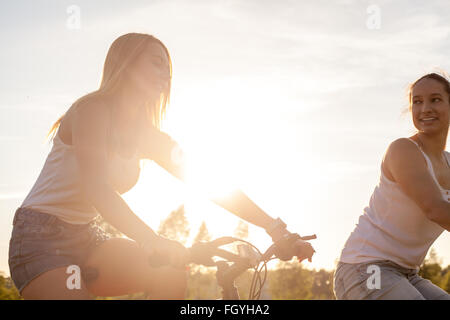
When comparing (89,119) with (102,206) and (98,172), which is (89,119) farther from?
(102,206)

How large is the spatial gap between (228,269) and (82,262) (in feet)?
3.50

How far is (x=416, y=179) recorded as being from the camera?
12.9 feet

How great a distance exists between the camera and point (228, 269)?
3281 millimetres

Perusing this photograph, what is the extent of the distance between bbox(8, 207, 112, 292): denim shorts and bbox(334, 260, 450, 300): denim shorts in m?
2.07

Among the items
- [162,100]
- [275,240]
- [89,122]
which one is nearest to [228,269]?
[275,240]

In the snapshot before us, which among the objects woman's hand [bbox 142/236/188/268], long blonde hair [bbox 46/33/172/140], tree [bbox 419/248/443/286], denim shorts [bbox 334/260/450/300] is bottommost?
tree [bbox 419/248/443/286]

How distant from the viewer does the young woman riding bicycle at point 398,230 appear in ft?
12.8

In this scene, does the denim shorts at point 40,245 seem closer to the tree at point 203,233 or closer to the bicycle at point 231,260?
the bicycle at point 231,260

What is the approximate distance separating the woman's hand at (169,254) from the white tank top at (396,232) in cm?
181

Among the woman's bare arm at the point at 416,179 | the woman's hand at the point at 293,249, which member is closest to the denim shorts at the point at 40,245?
the woman's hand at the point at 293,249

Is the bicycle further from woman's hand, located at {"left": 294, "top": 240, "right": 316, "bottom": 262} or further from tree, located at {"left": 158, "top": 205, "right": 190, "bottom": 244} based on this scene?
tree, located at {"left": 158, "top": 205, "right": 190, "bottom": 244}

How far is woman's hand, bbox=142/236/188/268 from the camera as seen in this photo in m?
2.84

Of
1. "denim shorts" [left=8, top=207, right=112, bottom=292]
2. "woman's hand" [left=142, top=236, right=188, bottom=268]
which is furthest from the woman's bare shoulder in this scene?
"woman's hand" [left=142, top=236, right=188, bottom=268]
